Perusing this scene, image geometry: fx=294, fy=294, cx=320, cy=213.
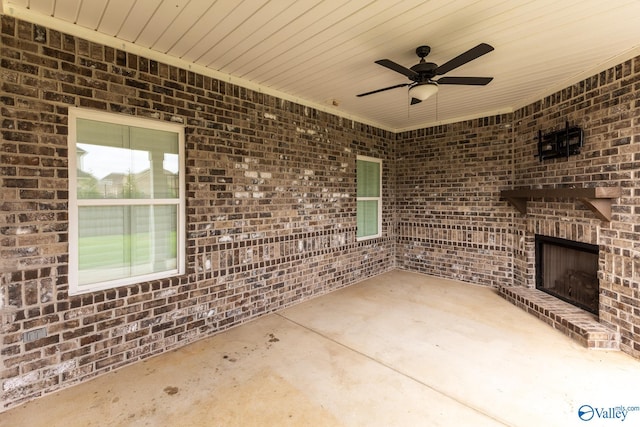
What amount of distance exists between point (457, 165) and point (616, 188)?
98.5 inches

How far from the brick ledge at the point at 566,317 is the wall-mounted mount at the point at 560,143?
1.89m

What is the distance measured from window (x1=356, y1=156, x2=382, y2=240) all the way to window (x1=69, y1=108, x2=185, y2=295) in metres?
3.23

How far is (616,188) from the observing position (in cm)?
296

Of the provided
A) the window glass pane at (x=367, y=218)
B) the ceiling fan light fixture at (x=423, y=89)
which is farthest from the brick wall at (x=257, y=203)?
the ceiling fan light fixture at (x=423, y=89)

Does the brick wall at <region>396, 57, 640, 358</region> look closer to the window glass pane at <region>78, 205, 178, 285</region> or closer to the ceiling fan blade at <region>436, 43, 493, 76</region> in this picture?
the ceiling fan blade at <region>436, 43, 493, 76</region>

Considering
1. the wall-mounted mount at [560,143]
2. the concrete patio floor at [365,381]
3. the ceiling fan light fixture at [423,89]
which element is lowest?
the concrete patio floor at [365,381]

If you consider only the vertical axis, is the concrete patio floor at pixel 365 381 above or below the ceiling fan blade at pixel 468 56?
below

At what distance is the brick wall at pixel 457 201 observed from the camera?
4906mm

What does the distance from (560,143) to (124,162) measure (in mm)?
5032

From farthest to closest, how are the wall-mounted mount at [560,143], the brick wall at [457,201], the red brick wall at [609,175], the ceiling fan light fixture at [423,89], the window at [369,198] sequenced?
the window at [369,198]
the brick wall at [457,201]
the wall-mounted mount at [560,143]
the red brick wall at [609,175]
the ceiling fan light fixture at [423,89]

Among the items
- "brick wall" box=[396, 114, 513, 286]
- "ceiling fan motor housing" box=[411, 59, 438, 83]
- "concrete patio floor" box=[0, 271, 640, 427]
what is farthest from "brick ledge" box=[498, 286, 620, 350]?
"ceiling fan motor housing" box=[411, 59, 438, 83]

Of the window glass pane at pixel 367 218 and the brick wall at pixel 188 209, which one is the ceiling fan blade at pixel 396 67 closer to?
the brick wall at pixel 188 209

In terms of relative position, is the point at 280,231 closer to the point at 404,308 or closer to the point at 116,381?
the point at 404,308

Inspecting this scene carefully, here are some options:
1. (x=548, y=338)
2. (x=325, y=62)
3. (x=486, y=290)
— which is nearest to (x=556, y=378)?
(x=548, y=338)
